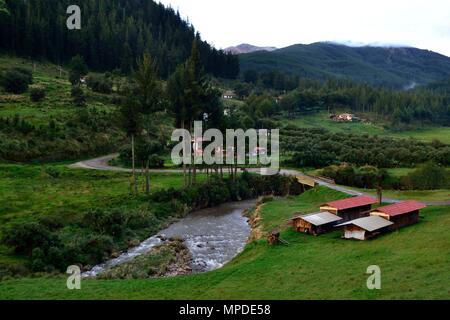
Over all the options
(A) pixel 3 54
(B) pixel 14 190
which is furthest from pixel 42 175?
(A) pixel 3 54

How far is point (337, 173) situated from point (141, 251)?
137 feet

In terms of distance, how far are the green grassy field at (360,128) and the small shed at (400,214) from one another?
111693 millimetres

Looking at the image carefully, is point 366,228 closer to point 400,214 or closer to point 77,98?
point 400,214

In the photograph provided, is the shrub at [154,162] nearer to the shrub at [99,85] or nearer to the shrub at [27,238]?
the shrub at [27,238]

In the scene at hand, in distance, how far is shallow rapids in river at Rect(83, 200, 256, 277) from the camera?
45062 mm

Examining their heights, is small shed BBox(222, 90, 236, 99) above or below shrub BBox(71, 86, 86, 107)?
above

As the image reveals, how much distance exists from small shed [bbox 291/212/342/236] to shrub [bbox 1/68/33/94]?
8813 centimetres

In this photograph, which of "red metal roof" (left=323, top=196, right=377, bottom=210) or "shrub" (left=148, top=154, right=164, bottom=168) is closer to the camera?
"red metal roof" (left=323, top=196, right=377, bottom=210)

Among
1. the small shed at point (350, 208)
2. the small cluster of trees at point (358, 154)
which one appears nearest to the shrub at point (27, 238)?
the small shed at point (350, 208)

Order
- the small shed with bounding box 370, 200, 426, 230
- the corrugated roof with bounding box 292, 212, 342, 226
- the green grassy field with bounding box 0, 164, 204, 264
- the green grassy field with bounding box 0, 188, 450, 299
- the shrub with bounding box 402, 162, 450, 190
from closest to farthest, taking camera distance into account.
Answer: the green grassy field with bounding box 0, 188, 450, 299 < the small shed with bounding box 370, 200, 426, 230 < the corrugated roof with bounding box 292, 212, 342, 226 < the green grassy field with bounding box 0, 164, 204, 264 < the shrub with bounding box 402, 162, 450, 190

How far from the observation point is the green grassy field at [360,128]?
160 meters

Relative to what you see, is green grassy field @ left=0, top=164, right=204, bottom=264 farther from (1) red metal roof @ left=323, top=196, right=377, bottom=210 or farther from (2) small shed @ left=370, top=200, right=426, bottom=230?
(2) small shed @ left=370, top=200, right=426, bottom=230

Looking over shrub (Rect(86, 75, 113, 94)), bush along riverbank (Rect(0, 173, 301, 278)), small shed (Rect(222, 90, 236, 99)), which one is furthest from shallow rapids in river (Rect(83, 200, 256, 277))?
small shed (Rect(222, 90, 236, 99))

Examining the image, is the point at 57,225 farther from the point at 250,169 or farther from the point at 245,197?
the point at 250,169
